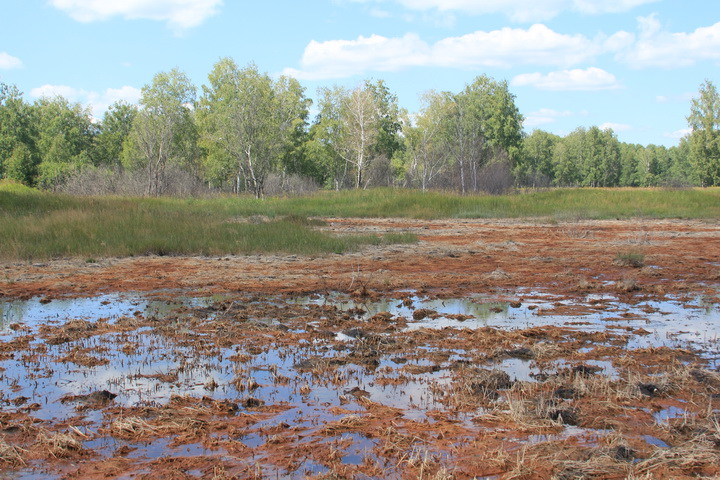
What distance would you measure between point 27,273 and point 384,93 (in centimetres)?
5299

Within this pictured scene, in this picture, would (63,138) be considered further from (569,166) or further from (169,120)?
(569,166)

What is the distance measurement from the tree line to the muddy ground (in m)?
32.9

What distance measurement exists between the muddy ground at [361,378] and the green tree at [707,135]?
229 feet

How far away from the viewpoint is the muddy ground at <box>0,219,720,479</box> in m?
3.82

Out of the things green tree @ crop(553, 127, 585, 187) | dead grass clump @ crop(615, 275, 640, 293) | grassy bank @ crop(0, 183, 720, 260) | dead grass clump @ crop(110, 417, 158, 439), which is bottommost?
dead grass clump @ crop(615, 275, 640, 293)

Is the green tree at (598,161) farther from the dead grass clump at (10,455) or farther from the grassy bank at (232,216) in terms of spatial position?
the dead grass clump at (10,455)

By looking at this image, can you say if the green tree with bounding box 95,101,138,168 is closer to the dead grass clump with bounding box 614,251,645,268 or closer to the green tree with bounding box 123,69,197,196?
the green tree with bounding box 123,69,197,196

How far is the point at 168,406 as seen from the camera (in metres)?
4.64

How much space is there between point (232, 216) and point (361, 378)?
2212 centimetres

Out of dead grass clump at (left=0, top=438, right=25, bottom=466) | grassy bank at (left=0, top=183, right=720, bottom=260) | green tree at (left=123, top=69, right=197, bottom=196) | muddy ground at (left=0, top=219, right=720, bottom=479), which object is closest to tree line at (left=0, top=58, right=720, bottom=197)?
green tree at (left=123, top=69, right=197, bottom=196)

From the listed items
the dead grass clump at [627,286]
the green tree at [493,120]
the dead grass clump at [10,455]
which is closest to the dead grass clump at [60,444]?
the dead grass clump at [10,455]

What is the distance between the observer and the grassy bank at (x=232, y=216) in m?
14.3

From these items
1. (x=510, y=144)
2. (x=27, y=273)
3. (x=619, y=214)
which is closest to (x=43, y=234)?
(x=27, y=273)

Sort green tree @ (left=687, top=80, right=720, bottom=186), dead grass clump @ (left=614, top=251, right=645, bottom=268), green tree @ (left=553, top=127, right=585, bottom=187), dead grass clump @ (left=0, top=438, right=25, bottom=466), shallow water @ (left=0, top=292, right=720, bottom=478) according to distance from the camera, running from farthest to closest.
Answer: green tree @ (left=553, top=127, right=585, bottom=187) < green tree @ (left=687, top=80, right=720, bottom=186) < dead grass clump @ (left=614, top=251, right=645, bottom=268) < shallow water @ (left=0, top=292, right=720, bottom=478) < dead grass clump @ (left=0, top=438, right=25, bottom=466)
